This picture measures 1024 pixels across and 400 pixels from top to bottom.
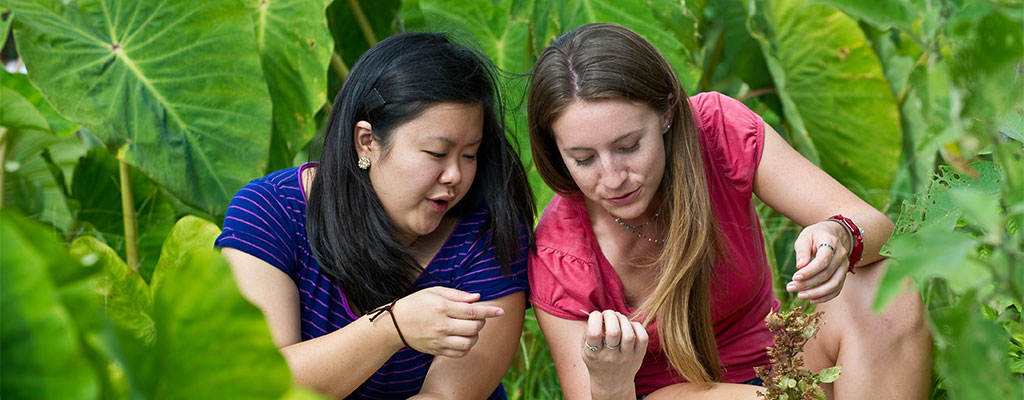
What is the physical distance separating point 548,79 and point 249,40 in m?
0.89

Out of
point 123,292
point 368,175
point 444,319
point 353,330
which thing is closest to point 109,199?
point 123,292

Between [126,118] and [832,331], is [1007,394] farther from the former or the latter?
[126,118]

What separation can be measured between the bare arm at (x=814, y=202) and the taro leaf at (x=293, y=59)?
1024 millimetres

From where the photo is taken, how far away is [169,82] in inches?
81.1

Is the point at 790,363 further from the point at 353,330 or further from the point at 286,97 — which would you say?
the point at 286,97

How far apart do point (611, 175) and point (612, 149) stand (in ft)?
0.14

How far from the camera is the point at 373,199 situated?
60.6 inches

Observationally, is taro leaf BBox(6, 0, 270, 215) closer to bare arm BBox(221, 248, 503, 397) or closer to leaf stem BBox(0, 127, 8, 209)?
leaf stem BBox(0, 127, 8, 209)

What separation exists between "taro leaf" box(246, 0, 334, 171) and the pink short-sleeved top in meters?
0.77

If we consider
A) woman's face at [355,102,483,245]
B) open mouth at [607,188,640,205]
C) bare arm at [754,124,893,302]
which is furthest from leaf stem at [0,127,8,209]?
bare arm at [754,124,893,302]

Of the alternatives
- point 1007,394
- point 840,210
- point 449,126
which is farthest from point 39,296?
point 840,210

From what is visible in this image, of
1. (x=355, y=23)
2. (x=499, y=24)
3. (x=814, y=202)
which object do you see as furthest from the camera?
(x=355, y=23)

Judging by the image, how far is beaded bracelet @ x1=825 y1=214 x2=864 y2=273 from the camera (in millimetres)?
1369

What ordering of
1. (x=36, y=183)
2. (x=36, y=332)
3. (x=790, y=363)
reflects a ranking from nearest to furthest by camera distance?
(x=36, y=332) < (x=790, y=363) < (x=36, y=183)
